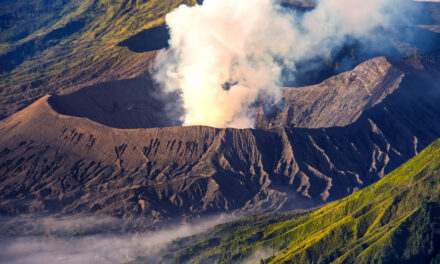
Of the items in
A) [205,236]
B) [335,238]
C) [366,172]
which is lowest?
[366,172]

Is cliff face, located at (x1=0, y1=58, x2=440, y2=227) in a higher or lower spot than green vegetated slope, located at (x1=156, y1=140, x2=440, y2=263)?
A: lower

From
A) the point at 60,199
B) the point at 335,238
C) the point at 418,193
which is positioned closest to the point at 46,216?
the point at 60,199

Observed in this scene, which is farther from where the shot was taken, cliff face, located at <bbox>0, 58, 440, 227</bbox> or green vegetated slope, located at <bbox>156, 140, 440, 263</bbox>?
cliff face, located at <bbox>0, 58, 440, 227</bbox>

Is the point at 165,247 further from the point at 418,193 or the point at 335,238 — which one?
the point at 418,193

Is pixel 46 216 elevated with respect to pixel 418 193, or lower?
lower

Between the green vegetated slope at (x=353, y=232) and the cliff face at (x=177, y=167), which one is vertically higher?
the green vegetated slope at (x=353, y=232)
